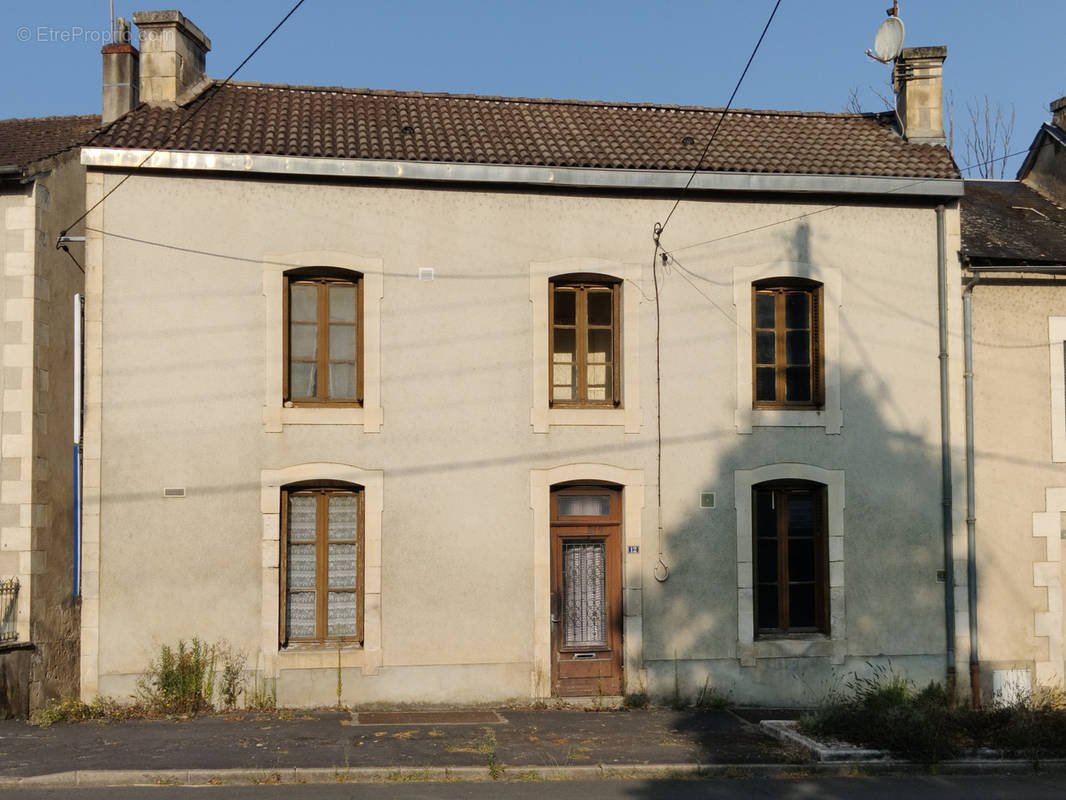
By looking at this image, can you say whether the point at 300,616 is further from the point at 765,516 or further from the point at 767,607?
the point at 765,516

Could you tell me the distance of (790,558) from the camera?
14.1 metres

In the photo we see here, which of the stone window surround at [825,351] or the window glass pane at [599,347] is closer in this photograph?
the stone window surround at [825,351]

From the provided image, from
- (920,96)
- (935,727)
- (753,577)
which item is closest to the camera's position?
(935,727)

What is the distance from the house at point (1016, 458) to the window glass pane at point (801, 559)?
1991 mm

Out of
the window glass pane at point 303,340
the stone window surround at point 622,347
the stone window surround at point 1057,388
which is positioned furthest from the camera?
the stone window surround at point 1057,388

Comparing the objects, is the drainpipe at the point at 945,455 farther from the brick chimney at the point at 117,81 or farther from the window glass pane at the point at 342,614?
the brick chimney at the point at 117,81

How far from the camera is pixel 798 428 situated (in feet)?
45.9

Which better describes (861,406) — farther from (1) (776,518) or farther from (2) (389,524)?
(2) (389,524)

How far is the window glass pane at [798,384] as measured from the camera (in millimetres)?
14305

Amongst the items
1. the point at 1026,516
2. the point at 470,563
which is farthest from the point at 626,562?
the point at 1026,516

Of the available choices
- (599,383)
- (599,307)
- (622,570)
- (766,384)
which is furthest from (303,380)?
(766,384)

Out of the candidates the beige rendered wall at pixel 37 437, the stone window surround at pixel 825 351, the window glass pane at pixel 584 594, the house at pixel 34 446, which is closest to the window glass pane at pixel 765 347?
the stone window surround at pixel 825 351

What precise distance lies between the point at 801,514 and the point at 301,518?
6009mm

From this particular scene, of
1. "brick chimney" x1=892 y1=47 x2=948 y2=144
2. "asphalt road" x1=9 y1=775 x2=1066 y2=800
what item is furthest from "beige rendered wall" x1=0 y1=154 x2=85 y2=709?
"brick chimney" x1=892 y1=47 x2=948 y2=144
